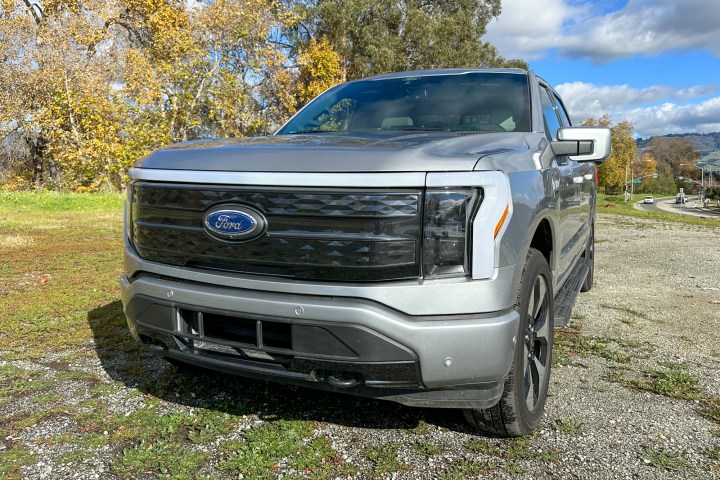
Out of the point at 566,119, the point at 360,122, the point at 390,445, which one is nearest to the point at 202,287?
the point at 390,445

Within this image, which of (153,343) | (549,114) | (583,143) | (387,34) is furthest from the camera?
(387,34)

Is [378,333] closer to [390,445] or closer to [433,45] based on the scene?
[390,445]

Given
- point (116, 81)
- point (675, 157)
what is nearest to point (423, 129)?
point (116, 81)

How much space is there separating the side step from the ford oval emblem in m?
1.77

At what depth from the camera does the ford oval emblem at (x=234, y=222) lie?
220 cm

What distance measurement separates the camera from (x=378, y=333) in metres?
2.02

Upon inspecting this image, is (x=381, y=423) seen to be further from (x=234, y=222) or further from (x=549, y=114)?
(x=549, y=114)

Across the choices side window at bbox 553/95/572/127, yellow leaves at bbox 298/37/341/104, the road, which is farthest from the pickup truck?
the road

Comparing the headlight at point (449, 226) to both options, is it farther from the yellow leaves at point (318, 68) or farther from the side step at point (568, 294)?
the yellow leaves at point (318, 68)

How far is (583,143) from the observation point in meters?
3.11

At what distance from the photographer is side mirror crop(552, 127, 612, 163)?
3.06 meters

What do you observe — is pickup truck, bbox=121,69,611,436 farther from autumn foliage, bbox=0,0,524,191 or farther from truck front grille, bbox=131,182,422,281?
autumn foliage, bbox=0,0,524,191

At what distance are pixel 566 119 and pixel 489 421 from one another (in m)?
3.58

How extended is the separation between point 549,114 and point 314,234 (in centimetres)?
251
